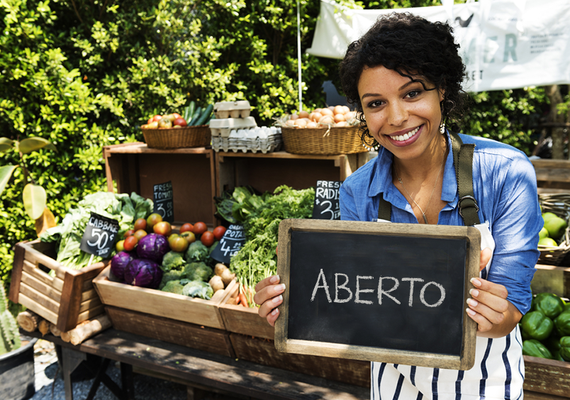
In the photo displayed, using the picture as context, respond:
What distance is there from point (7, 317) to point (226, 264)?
1742 mm

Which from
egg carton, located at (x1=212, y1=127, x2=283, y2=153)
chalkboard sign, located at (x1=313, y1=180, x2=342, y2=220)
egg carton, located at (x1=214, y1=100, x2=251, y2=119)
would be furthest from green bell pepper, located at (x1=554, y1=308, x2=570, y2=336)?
egg carton, located at (x1=214, y1=100, x2=251, y2=119)

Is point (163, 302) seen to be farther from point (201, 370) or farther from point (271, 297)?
point (271, 297)

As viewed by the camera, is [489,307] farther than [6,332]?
No

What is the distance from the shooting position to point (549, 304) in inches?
85.2

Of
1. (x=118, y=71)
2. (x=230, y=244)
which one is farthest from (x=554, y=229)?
(x=118, y=71)

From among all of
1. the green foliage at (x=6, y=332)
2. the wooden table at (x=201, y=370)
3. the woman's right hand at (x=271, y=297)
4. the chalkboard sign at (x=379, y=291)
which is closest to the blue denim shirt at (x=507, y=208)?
the chalkboard sign at (x=379, y=291)

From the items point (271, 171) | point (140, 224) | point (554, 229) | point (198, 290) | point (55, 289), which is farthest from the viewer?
point (271, 171)

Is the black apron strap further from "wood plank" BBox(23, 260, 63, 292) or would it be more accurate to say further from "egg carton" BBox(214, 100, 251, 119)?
"wood plank" BBox(23, 260, 63, 292)

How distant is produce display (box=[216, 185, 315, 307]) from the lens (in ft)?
8.11

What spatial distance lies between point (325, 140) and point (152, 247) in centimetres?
149

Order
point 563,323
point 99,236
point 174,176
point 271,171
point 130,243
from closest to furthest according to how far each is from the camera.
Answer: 1. point 563,323
2. point 99,236
3. point 130,243
4. point 271,171
5. point 174,176

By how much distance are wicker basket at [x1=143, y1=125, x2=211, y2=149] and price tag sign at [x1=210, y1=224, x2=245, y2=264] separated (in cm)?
102

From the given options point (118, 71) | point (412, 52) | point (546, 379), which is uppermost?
point (118, 71)

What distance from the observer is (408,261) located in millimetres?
1154
